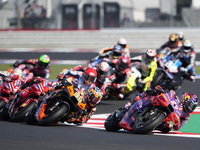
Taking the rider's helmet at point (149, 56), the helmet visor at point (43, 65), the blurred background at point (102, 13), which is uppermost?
the blurred background at point (102, 13)

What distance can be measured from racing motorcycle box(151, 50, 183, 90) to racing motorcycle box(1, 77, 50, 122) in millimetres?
5746

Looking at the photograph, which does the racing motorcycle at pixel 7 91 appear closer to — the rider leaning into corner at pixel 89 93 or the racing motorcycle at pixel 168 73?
the rider leaning into corner at pixel 89 93

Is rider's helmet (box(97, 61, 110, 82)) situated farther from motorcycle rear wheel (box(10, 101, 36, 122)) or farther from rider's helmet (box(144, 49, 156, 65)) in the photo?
rider's helmet (box(144, 49, 156, 65))

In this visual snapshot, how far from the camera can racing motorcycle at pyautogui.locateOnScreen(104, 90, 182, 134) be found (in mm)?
7965

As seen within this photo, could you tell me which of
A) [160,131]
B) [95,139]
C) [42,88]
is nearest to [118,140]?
[95,139]

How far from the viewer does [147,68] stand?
49.4 ft

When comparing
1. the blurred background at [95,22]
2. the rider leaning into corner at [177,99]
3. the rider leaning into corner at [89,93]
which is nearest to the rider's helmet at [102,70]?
the rider leaning into corner at [89,93]

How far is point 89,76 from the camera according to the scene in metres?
10.3

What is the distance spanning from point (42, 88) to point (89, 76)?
36.6 inches

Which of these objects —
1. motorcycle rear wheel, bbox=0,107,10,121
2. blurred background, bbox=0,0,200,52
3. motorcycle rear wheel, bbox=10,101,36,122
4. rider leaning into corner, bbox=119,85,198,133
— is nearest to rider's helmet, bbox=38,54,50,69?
motorcycle rear wheel, bbox=0,107,10,121

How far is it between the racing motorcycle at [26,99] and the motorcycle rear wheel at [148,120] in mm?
2267

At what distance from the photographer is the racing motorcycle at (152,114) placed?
7965 millimetres

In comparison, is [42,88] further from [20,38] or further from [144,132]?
[20,38]

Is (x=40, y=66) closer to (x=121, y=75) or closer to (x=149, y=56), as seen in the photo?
(x=121, y=75)
